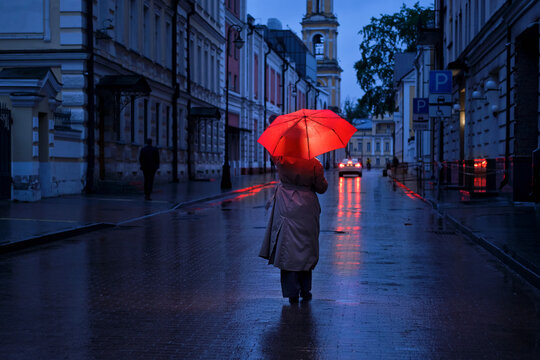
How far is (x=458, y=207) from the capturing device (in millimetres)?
18531

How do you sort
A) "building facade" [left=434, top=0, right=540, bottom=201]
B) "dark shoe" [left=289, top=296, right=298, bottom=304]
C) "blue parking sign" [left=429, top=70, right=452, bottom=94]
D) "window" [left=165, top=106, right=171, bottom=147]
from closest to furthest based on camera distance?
"dark shoe" [left=289, top=296, right=298, bottom=304] → "building facade" [left=434, top=0, right=540, bottom=201] → "blue parking sign" [left=429, top=70, right=452, bottom=94] → "window" [left=165, top=106, right=171, bottom=147]

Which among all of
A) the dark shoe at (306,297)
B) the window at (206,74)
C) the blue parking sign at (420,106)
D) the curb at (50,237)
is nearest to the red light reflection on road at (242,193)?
the curb at (50,237)

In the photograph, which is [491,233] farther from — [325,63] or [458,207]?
[325,63]

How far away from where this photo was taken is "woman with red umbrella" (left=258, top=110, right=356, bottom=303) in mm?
6648

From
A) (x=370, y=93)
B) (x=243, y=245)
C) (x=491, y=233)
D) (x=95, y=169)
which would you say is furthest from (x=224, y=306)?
(x=370, y=93)

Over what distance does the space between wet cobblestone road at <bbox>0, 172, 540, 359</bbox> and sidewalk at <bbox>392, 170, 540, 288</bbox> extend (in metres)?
0.23

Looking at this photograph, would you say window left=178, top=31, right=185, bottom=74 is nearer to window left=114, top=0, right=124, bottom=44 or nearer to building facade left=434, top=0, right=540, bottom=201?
window left=114, top=0, right=124, bottom=44

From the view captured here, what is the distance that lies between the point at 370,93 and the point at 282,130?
62.3m

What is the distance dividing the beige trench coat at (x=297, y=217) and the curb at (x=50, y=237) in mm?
5427

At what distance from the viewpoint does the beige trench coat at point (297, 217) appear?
6.63 metres

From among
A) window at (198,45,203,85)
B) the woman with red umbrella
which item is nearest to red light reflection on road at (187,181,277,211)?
window at (198,45,203,85)

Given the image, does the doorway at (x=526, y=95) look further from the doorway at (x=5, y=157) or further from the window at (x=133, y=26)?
the window at (x=133, y=26)

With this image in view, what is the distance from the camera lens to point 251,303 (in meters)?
6.90

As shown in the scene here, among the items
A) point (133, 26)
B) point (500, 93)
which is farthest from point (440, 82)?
point (133, 26)
